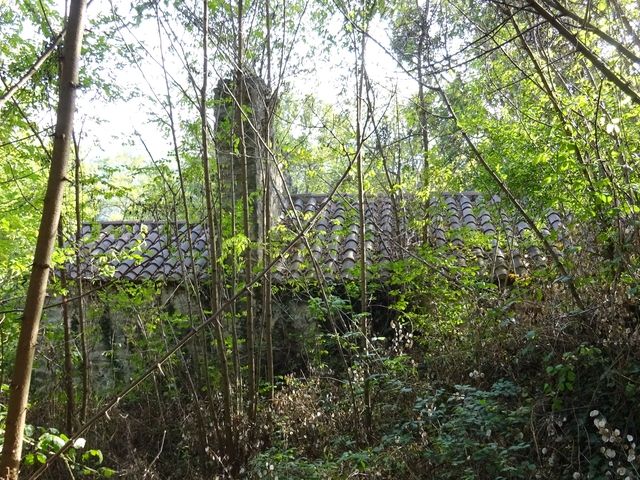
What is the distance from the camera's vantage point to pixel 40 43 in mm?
4430

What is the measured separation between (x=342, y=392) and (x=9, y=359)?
346cm

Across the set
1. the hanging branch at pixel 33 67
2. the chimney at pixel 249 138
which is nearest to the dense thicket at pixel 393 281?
the chimney at pixel 249 138

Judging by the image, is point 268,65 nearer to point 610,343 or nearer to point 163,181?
point 163,181

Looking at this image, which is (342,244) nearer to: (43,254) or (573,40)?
(573,40)

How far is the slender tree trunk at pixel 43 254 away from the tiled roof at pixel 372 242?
3.22m

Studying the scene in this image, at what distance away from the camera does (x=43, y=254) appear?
1226mm

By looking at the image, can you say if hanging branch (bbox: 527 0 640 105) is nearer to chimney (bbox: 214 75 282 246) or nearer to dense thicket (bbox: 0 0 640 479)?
dense thicket (bbox: 0 0 640 479)

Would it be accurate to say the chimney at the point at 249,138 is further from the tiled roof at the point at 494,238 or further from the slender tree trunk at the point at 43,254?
the slender tree trunk at the point at 43,254

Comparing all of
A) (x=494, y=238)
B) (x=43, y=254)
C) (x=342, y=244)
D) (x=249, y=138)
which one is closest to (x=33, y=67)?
(x=43, y=254)

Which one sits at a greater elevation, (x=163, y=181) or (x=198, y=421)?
(x=163, y=181)

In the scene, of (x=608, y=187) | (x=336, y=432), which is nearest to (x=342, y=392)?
(x=336, y=432)

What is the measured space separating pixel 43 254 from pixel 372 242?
6565 millimetres

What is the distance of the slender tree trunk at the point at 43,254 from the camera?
47.8 inches

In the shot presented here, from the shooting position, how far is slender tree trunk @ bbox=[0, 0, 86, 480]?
1.21 meters
